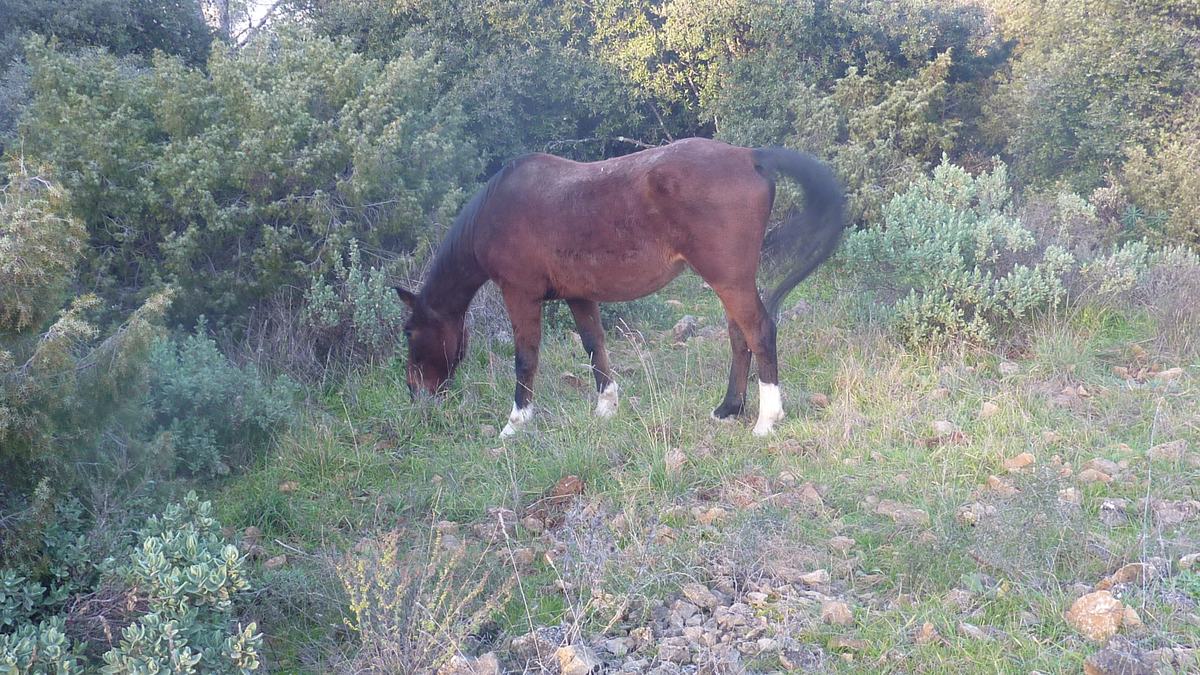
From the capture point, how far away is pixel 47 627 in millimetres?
3023

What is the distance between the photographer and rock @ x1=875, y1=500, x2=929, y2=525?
13.0 feet

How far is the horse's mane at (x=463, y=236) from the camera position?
19.6 ft

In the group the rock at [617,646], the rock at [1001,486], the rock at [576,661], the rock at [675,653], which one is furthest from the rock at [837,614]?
the rock at [1001,486]

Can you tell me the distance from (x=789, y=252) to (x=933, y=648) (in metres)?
3.05

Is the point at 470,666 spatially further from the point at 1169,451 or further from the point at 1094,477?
the point at 1169,451

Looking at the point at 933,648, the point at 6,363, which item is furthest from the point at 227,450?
the point at 933,648

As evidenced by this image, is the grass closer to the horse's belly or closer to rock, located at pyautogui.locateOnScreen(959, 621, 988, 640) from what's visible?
rock, located at pyautogui.locateOnScreen(959, 621, 988, 640)

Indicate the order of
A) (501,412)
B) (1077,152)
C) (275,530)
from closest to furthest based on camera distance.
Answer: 1. (275,530)
2. (501,412)
3. (1077,152)

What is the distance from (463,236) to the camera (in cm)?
611

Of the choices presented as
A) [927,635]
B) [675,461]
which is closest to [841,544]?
[927,635]

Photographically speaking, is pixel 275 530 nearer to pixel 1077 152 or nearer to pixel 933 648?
pixel 933 648

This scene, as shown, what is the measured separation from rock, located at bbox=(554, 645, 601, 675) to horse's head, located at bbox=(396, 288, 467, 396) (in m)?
3.45

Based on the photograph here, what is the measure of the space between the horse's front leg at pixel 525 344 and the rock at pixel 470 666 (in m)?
2.89

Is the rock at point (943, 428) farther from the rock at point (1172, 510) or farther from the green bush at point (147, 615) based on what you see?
the green bush at point (147, 615)
